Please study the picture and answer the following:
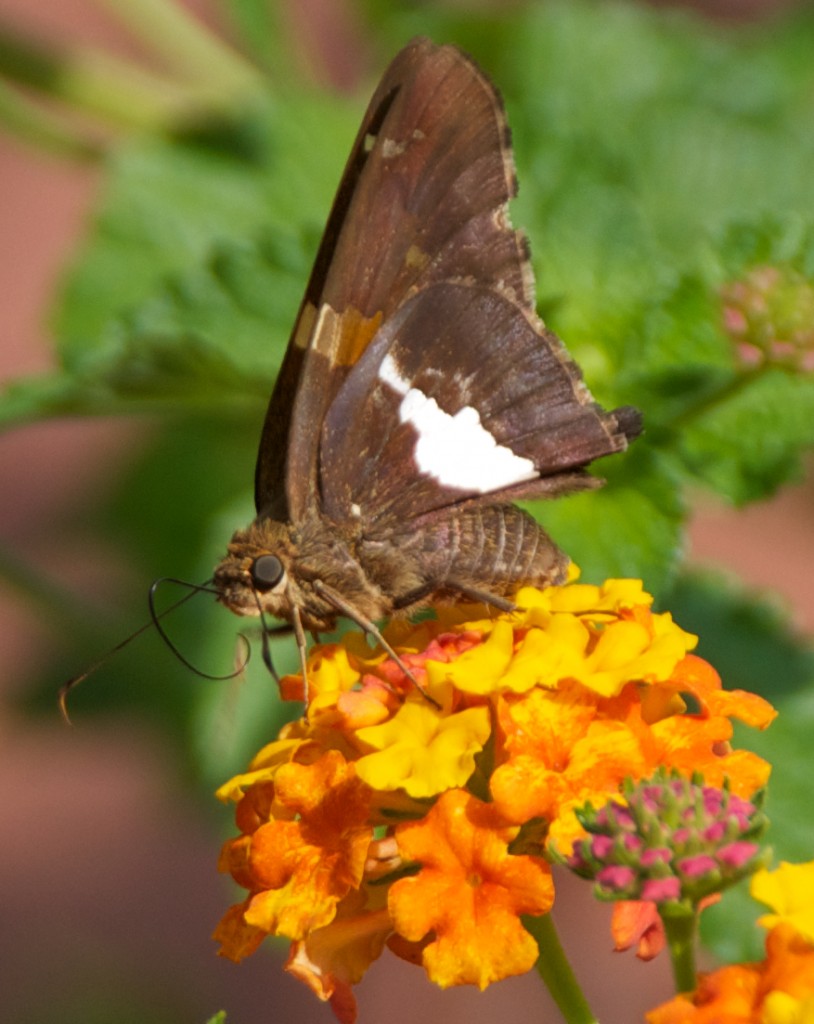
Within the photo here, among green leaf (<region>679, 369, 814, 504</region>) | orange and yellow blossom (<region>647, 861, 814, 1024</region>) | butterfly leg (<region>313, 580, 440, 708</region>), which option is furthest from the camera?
green leaf (<region>679, 369, 814, 504</region>)

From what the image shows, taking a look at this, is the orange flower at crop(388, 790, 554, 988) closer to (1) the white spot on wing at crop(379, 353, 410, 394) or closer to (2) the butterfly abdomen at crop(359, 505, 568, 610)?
(2) the butterfly abdomen at crop(359, 505, 568, 610)

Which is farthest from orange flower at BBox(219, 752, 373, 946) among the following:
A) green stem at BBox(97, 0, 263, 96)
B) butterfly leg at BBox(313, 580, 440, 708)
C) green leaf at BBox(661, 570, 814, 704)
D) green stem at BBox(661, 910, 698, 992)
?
green stem at BBox(97, 0, 263, 96)

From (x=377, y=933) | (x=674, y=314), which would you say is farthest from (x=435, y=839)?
(x=674, y=314)

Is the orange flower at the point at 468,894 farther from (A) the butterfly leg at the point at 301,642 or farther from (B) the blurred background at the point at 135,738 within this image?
(B) the blurred background at the point at 135,738

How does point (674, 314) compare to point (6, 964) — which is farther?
point (6, 964)

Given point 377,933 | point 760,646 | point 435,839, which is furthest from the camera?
point 760,646

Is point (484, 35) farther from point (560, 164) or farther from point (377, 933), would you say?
point (377, 933)
